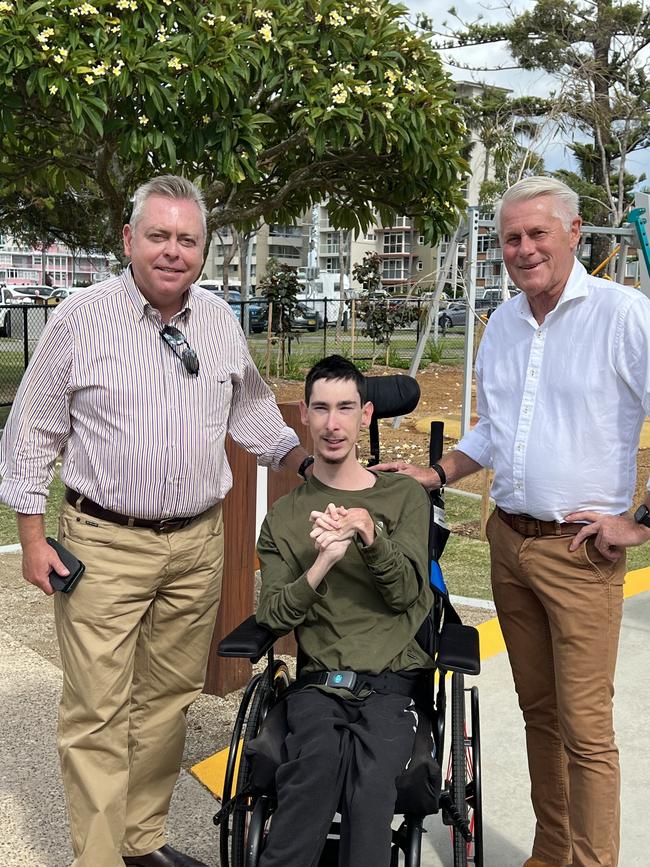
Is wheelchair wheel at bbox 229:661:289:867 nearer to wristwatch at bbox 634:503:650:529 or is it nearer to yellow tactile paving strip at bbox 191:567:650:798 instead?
yellow tactile paving strip at bbox 191:567:650:798

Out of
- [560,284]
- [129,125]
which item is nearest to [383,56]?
[129,125]

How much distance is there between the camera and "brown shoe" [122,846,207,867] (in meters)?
3.01

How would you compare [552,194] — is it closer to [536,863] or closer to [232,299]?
[536,863]

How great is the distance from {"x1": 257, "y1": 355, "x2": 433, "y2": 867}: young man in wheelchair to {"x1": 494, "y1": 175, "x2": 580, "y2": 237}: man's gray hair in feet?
2.26

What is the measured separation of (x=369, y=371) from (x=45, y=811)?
53.2ft

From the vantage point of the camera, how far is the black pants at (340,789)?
89.4 inches

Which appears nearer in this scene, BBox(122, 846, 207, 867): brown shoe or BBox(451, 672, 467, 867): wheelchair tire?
BBox(451, 672, 467, 867): wheelchair tire

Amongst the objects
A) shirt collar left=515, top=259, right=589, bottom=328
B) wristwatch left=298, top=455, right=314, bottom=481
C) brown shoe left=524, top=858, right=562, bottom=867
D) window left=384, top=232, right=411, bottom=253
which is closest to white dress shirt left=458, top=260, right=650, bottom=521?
shirt collar left=515, top=259, right=589, bottom=328

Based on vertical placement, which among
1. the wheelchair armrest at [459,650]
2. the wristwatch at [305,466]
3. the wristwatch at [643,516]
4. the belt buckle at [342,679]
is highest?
the wristwatch at [643,516]

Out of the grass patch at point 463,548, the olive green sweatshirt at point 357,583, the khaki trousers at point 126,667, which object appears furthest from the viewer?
the grass patch at point 463,548

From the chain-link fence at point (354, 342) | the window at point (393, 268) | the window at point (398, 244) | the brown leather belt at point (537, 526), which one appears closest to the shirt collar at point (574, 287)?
the brown leather belt at point (537, 526)

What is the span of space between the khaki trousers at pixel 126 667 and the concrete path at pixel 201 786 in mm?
316

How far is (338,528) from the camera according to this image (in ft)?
8.27

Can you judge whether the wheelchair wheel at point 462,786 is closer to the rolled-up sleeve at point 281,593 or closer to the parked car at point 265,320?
the rolled-up sleeve at point 281,593
